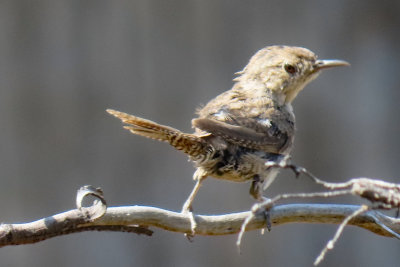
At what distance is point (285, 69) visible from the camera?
14.1 ft

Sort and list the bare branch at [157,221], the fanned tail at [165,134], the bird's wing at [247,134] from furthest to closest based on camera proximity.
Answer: the bird's wing at [247,134], the fanned tail at [165,134], the bare branch at [157,221]

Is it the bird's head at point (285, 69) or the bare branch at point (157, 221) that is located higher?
the bird's head at point (285, 69)

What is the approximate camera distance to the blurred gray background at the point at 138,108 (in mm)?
4715

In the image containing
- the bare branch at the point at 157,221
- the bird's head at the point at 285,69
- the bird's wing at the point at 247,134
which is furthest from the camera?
the bird's head at the point at 285,69

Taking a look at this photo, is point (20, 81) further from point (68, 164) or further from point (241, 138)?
point (241, 138)

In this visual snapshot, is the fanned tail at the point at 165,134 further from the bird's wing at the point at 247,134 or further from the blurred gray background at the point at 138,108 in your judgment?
the blurred gray background at the point at 138,108

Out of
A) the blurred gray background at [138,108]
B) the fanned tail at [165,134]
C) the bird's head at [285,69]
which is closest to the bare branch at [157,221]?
the fanned tail at [165,134]

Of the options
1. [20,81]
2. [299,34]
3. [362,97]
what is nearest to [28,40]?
[20,81]

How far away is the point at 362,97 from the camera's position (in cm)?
512

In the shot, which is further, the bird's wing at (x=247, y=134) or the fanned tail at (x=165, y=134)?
the bird's wing at (x=247, y=134)

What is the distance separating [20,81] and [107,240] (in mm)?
1000

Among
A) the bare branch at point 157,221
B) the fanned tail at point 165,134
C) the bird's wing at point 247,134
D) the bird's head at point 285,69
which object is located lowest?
the bare branch at point 157,221

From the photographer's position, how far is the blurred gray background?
4.71 meters

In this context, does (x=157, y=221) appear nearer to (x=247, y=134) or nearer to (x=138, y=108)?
(x=247, y=134)
